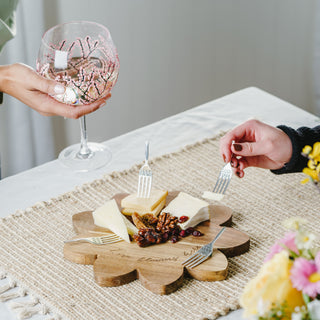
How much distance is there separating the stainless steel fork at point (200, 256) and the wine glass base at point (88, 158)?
44 centimetres

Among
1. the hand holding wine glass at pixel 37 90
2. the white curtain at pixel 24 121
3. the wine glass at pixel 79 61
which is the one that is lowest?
the white curtain at pixel 24 121

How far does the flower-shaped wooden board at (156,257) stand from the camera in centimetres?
100

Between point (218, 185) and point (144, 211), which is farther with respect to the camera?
point (218, 185)

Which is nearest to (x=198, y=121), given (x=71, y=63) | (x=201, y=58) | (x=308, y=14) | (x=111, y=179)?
(x=111, y=179)

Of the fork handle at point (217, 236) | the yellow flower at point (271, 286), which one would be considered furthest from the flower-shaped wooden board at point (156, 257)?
the yellow flower at point (271, 286)

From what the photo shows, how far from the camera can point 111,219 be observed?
1114 mm

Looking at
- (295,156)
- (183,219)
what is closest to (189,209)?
(183,219)

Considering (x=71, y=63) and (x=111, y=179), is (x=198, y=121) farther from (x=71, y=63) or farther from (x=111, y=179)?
(x=71, y=63)

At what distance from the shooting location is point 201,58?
9.65ft

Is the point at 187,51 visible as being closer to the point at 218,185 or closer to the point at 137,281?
the point at 218,185

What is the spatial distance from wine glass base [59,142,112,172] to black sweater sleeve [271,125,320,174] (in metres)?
0.42

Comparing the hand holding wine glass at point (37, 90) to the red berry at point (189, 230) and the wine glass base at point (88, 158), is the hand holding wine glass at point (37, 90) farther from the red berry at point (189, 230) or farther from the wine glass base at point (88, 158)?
the red berry at point (189, 230)

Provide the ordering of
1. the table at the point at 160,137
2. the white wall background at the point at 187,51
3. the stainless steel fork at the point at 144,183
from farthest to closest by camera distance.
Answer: the white wall background at the point at 187,51 → the table at the point at 160,137 → the stainless steel fork at the point at 144,183

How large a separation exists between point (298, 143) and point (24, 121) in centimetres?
145
